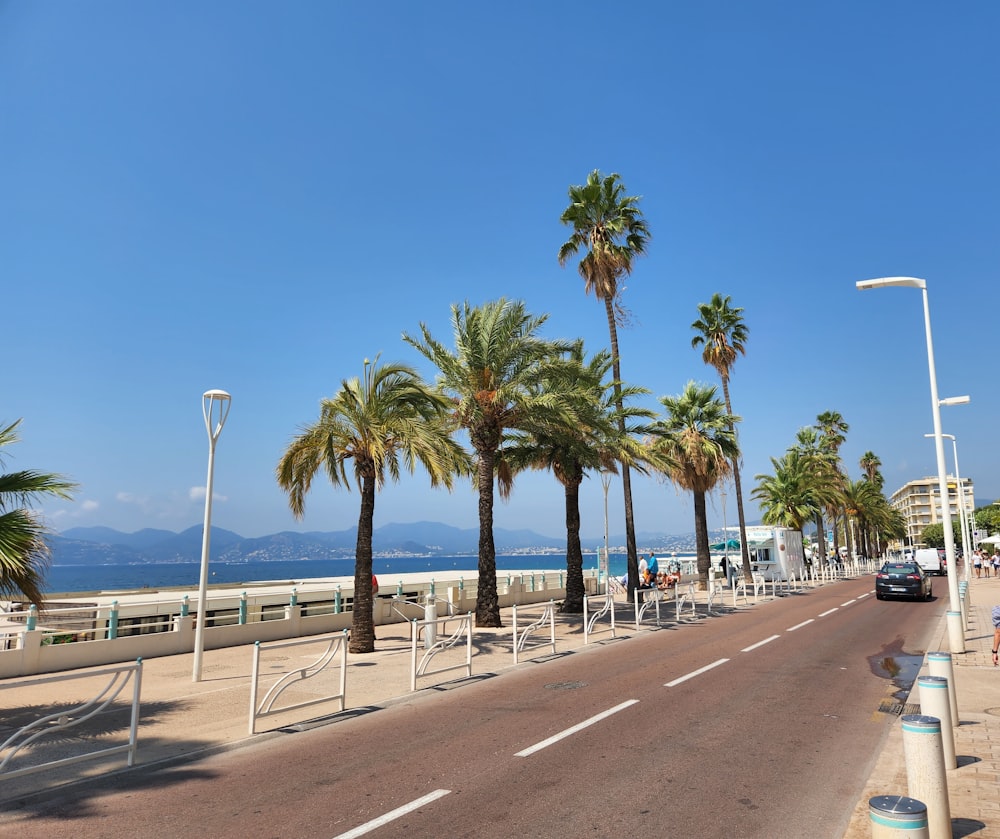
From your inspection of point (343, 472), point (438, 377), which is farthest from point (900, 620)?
point (343, 472)

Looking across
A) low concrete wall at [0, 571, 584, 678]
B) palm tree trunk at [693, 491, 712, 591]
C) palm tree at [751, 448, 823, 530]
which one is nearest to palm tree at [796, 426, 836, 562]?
palm tree at [751, 448, 823, 530]

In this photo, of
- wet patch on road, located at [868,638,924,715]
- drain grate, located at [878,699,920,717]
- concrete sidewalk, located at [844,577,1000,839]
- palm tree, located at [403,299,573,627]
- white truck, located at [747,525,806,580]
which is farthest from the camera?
white truck, located at [747,525,806,580]

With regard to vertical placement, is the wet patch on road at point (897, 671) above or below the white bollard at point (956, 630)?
below

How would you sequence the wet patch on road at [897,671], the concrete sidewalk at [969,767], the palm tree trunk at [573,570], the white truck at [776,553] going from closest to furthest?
1. the concrete sidewalk at [969,767]
2. the wet patch on road at [897,671]
3. the palm tree trunk at [573,570]
4. the white truck at [776,553]

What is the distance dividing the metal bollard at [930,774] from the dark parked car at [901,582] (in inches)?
1091

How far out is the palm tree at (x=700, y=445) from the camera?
33719 mm

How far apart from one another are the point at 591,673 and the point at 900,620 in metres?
14.3

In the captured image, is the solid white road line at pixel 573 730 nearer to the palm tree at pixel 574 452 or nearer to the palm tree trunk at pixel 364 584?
the palm tree trunk at pixel 364 584

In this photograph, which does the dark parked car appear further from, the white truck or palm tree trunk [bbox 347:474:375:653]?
palm tree trunk [bbox 347:474:375:653]

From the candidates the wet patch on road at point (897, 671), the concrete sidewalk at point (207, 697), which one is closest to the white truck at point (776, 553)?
the wet patch on road at point (897, 671)

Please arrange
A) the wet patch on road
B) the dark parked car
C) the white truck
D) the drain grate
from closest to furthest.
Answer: the drain grate → the wet patch on road → the dark parked car → the white truck

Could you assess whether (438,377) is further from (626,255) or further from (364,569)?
(626,255)

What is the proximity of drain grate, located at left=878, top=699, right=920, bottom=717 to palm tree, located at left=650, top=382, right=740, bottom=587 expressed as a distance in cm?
2346

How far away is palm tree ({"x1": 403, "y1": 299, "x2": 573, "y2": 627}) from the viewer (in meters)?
19.6
